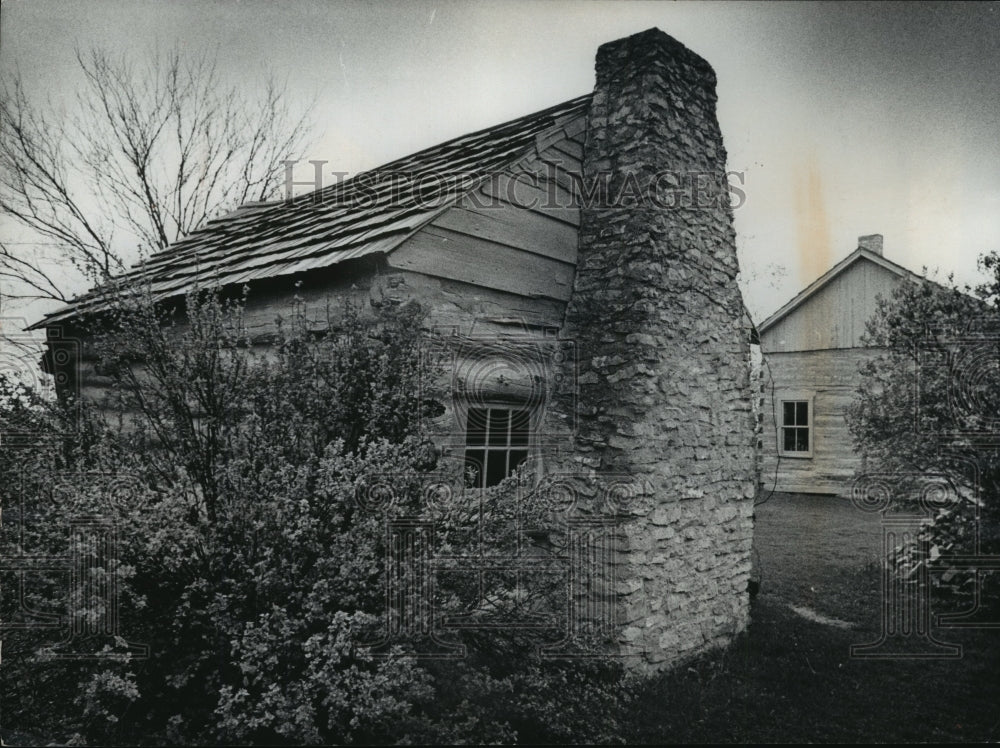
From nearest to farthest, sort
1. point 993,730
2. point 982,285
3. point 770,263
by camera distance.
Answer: point 993,730 → point 982,285 → point 770,263

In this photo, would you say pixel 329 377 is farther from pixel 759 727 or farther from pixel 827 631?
pixel 827 631

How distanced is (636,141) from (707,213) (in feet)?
2.91

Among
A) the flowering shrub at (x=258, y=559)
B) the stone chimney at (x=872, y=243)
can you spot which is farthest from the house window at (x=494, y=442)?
the stone chimney at (x=872, y=243)

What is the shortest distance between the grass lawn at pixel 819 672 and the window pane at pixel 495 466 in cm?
183

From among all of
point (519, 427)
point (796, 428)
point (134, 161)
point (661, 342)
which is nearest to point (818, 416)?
point (796, 428)

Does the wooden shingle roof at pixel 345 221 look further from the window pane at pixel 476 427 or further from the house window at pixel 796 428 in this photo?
the house window at pixel 796 428

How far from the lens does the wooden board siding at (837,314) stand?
444cm

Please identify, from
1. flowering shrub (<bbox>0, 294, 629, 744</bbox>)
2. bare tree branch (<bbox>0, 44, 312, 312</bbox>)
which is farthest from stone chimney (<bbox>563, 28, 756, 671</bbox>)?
bare tree branch (<bbox>0, 44, 312, 312</bbox>)

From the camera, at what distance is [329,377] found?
12.4 feet

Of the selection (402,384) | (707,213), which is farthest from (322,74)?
(707,213)

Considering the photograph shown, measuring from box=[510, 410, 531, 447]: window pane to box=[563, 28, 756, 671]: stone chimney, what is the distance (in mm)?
415

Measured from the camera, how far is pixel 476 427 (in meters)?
4.92

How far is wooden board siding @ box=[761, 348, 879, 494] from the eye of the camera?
4.89 metres

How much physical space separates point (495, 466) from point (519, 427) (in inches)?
14.7
